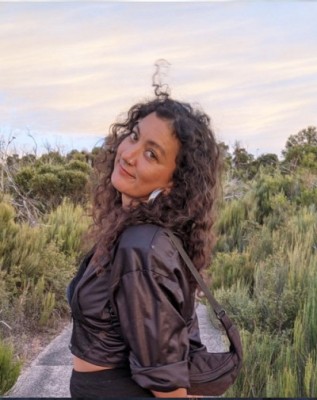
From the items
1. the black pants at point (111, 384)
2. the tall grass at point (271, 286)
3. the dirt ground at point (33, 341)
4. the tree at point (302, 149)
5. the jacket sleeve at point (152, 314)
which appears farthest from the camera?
the tree at point (302, 149)

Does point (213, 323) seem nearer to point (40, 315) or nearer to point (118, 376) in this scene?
point (40, 315)

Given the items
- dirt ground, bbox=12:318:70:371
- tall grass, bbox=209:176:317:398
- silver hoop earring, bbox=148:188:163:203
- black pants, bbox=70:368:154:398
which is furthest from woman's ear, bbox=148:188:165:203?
dirt ground, bbox=12:318:70:371

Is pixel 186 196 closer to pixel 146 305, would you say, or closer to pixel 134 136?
pixel 134 136

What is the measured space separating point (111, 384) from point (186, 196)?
0.41 meters

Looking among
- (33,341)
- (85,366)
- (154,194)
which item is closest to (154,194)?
(154,194)

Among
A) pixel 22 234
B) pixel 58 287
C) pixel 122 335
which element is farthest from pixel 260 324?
pixel 122 335

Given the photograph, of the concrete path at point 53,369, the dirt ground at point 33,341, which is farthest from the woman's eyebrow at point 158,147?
the dirt ground at point 33,341

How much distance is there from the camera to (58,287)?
3.15 metres

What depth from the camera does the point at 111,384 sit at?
4.35 feet

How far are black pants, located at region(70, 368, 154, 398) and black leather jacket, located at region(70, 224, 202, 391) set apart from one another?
4cm

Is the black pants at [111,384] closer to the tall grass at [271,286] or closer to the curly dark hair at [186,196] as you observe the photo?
the curly dark hair at [186,196]

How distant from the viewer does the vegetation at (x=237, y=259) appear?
8.35 ft

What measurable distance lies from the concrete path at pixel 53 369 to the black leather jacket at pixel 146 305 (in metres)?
1.28

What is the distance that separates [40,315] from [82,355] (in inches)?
67.2
